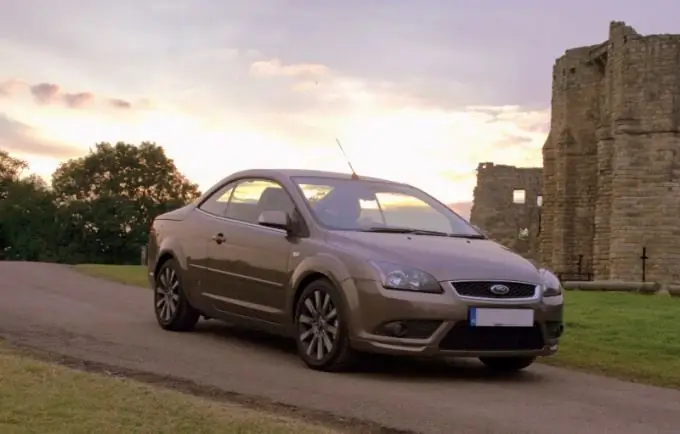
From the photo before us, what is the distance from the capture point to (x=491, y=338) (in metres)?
7.50

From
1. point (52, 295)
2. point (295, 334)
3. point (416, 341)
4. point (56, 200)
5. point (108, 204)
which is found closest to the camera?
point (416, 341)

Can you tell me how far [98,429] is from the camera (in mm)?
4992

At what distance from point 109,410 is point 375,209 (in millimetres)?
3804

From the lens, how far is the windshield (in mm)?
8445

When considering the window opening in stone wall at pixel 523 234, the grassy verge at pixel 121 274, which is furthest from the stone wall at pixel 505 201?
the grassy verge at pixel 121 274

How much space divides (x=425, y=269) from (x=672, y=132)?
25577 millimetres

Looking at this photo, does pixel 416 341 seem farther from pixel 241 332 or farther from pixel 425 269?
pixel 241 332

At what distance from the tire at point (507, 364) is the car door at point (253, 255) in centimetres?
179

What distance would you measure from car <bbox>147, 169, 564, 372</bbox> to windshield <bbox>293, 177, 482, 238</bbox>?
0.05 ft

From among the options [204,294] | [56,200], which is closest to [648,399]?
[204,294]

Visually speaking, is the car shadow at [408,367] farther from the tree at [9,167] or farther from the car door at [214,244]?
the tree at [9,167]

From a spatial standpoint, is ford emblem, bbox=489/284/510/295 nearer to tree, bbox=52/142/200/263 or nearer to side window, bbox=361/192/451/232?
side window, bbox=361/192/451/232

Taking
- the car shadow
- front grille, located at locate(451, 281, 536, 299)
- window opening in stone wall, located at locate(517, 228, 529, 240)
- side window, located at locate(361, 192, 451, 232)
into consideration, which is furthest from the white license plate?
window opening in stone wall, located at locate(517, 228, 529, 240)

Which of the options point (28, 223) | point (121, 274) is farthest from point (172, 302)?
point (28, 223)
